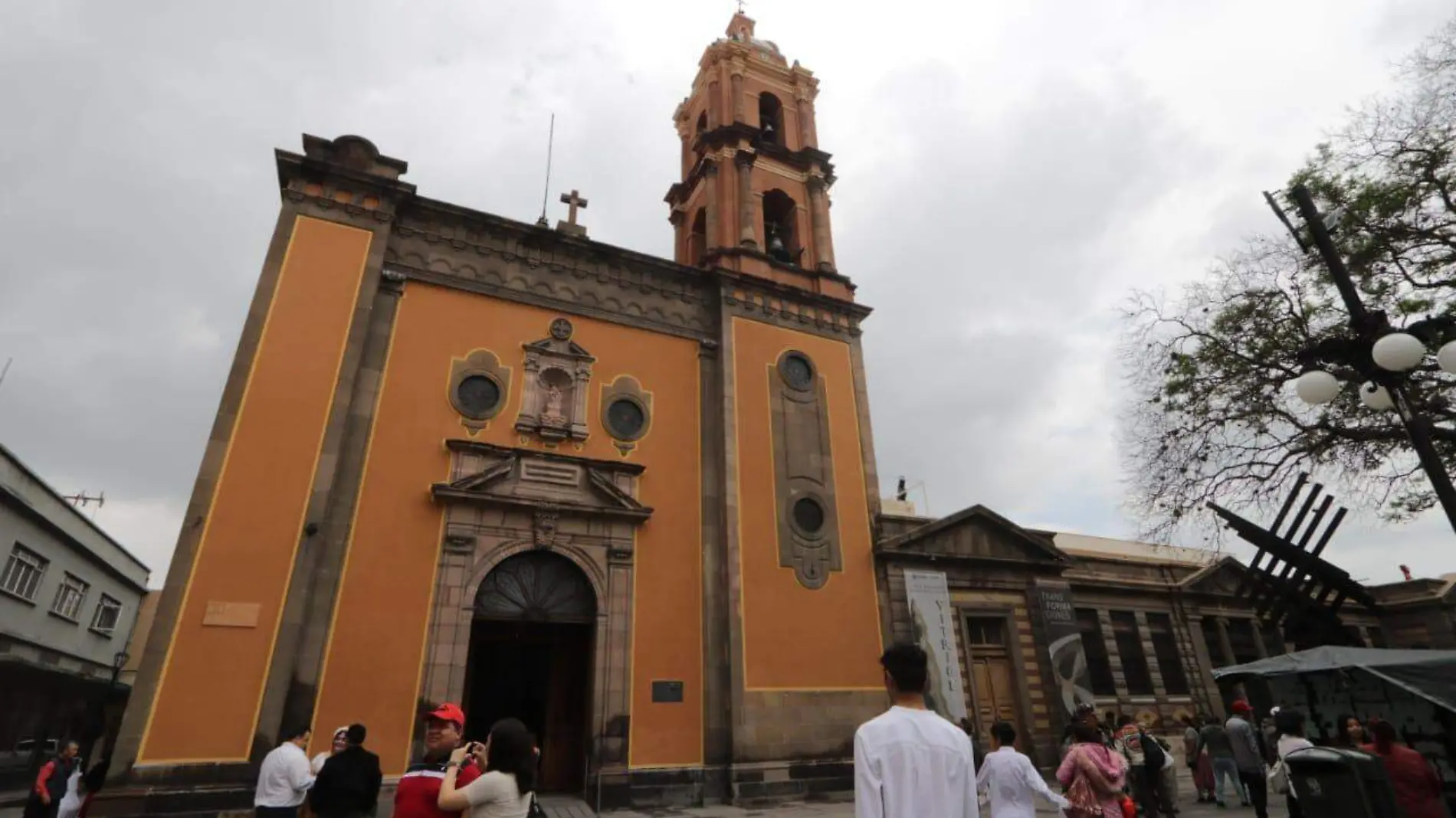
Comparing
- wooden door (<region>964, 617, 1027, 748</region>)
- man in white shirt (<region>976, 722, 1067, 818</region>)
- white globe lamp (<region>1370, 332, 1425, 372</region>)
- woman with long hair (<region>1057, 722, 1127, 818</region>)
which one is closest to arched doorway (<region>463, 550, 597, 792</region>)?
wooden door (<region>964, 617, 1027, 748</region>)

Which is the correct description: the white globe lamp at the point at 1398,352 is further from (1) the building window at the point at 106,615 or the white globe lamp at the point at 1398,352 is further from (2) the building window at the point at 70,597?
(1) the building window at the point at 106,615

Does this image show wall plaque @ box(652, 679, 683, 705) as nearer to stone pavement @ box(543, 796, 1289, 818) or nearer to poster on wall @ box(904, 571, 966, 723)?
stone pavement @ box(543, 796, 1289, 818)

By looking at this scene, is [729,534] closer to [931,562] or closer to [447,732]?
[931,562]

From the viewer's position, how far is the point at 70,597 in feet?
78.7

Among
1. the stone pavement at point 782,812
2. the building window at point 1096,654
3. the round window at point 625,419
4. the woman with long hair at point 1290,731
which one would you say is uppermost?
the round window at point 625,419

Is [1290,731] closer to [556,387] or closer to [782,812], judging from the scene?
[782,812]

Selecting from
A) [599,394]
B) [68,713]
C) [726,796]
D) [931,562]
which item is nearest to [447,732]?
[726,796]

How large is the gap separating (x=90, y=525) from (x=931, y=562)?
1120 inches

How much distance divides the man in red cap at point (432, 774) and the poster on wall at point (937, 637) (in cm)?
1257

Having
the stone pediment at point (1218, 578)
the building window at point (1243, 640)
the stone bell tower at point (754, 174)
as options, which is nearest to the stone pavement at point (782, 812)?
the stone pediment at point (1218, 578)

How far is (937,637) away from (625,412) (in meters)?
8.64

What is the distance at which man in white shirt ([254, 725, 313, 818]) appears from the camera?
6801 millimetres

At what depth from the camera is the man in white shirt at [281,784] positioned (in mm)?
6801

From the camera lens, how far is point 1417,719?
31.5 ft
